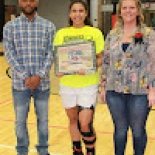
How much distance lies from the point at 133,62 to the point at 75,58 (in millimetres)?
600

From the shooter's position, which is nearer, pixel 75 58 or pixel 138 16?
pixel 138 16

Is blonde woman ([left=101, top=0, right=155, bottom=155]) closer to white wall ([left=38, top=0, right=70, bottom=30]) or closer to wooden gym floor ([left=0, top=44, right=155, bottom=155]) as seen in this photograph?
wooden gym floor ([left=0, top=44, right=155, bottom=155])

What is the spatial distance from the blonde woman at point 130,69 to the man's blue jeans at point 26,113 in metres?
0.69

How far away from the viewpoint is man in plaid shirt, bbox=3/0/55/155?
3.20 metres

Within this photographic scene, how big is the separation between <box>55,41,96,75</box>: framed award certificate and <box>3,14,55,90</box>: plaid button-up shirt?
5.8 inches

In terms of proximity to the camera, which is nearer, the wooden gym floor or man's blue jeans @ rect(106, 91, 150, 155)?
man's blue jeans @ rect(106, 91, 150, 155)

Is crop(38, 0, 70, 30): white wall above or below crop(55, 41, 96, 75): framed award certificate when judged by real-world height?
above

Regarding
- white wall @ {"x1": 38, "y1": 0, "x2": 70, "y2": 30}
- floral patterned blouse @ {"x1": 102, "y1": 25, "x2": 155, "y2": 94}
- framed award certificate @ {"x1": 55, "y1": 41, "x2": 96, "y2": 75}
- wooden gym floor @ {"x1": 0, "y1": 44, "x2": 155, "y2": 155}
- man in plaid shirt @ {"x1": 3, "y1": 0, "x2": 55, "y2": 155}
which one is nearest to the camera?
floral patterned blouse @ {"x1": 102, "y1": 25, "x2": 155, "y2": 94}

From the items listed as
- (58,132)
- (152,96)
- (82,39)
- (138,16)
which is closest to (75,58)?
(82,39)

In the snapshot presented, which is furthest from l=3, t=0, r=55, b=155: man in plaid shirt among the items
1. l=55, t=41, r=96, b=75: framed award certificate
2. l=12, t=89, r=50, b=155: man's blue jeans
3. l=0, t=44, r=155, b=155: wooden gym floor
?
l=0, t=44, r=155, b=155: wooden gym floor

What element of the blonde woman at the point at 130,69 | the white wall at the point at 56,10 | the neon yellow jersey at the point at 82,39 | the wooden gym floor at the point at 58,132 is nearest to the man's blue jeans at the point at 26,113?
the neon yellow jersey at the point at 82,39

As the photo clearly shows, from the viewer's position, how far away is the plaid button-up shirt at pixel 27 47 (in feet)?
10.5

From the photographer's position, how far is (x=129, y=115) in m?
2.96

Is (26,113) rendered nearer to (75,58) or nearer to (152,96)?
(75,58)
